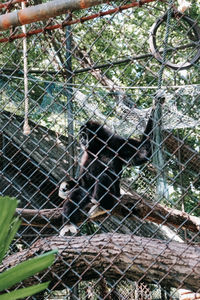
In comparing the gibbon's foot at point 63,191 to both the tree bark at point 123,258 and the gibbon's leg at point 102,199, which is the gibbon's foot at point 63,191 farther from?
the tree bark at point 123,258

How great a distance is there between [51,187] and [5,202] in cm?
667

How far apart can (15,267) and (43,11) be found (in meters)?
1.74

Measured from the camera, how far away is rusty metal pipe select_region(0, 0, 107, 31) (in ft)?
7.00

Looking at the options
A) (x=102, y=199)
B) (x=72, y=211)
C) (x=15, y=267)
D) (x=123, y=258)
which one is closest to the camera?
(x=15, y=267)

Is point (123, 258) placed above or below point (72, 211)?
above

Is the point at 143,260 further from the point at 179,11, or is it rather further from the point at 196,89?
the point at 196,89

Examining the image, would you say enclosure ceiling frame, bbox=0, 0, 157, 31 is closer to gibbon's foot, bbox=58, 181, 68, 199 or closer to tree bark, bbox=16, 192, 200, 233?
tree bark, bbox=16, 192, 200, 233

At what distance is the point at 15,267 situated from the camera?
0.70 metres

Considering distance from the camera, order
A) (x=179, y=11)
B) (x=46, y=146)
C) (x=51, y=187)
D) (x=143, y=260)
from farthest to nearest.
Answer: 1. (x=51, y=187)
2. (x=46, y=146)
3. (x=143, y=260)
4. (x=179, y=11)

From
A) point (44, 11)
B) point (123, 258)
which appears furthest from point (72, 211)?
point (44, 11)

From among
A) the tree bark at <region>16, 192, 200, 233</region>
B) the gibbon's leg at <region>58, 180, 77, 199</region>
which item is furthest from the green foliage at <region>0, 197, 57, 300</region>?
the gibbon's leg at <region>58, 180, 77, 199</region>

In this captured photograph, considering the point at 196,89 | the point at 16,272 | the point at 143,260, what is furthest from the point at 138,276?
the point at 196,89

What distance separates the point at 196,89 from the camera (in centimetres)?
493

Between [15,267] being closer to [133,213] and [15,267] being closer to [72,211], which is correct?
[72,211]
